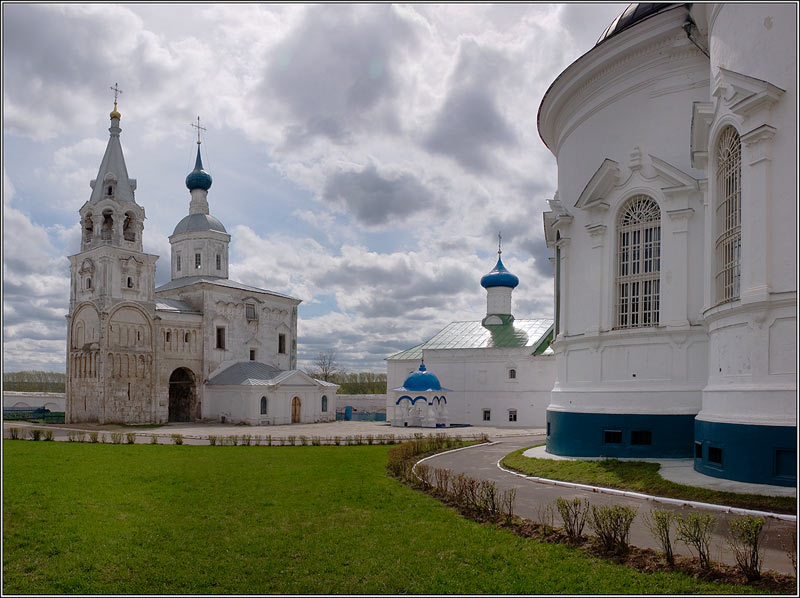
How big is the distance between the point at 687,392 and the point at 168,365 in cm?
3321

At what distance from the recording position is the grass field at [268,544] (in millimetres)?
6988

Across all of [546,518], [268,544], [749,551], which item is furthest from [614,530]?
[268,544]

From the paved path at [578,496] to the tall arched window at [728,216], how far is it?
415 cm

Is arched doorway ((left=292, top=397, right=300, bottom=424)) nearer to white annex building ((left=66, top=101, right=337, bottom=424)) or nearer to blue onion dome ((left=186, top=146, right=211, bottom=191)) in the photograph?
white annex building ((left=66, top=101, right=337, bottom=424))

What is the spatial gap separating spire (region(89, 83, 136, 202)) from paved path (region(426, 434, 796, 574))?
1170 inches

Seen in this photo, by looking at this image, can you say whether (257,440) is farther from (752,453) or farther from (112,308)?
(752,453)

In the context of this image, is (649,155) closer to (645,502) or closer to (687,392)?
(687,392)

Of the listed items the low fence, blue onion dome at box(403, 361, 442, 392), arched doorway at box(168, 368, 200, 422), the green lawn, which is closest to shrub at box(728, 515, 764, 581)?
the green lawn

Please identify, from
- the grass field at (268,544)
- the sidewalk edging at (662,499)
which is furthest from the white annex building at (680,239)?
the grass field at (268,544)

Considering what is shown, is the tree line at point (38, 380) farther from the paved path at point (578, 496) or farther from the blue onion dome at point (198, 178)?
the paved path at point (578, 496)

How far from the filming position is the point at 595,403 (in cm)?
1638

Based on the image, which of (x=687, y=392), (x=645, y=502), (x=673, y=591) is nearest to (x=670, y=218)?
(x=687, y=392)

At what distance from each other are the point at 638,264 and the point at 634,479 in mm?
5599

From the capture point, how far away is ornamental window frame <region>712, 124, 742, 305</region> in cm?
1205
